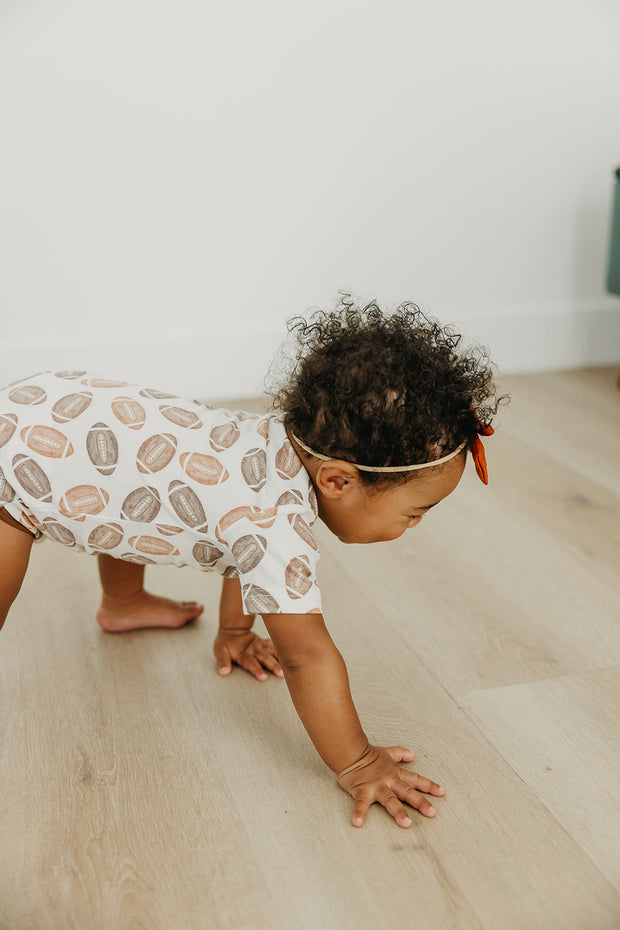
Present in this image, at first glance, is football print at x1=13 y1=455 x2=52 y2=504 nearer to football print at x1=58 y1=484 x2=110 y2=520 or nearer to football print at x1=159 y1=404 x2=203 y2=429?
football print at x1=58 y1=484 x2=110 y2=520

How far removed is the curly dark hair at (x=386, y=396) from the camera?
791 mm

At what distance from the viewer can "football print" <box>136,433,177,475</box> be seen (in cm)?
86

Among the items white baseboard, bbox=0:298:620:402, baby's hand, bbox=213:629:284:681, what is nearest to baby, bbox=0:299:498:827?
baby's hand, bbox=213:629:284:681

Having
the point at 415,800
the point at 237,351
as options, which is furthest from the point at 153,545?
the point at 237,351

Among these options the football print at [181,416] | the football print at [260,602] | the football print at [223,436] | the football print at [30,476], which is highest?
the football print at [181,416]

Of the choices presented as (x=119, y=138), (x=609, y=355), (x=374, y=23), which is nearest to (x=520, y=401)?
(x=609, y=355)

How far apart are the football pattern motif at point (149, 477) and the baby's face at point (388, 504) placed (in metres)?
0.03

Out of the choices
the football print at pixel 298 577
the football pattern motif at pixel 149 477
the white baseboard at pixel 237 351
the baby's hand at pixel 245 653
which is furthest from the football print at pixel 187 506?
the white baseboard at pixel 237 351

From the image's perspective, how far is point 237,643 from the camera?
1.03 meters

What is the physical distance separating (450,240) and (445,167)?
6.6 inches

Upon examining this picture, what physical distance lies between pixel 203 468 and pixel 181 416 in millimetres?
73

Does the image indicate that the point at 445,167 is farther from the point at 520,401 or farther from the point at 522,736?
the point at 522,736

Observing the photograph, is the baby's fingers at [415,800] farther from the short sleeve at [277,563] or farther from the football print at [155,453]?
the football print at [155,453]

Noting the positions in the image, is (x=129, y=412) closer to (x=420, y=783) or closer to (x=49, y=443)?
(x=49, y=443)
